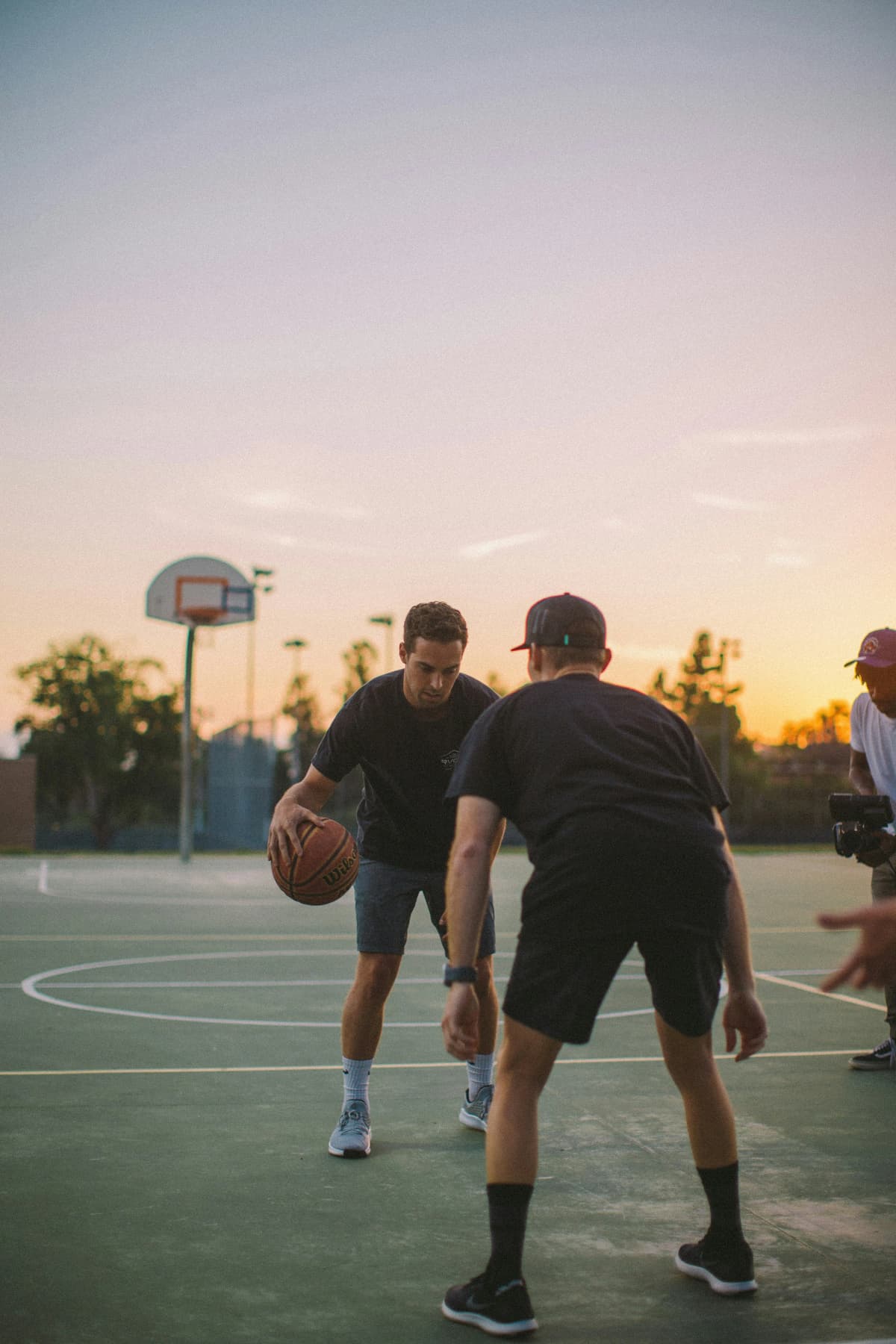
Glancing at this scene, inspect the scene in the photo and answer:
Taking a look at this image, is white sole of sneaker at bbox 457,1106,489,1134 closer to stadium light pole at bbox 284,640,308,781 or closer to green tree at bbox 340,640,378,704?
stadium light pole at bbox 284,640,308,781

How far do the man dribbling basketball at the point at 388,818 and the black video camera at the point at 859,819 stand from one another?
1.91 metres

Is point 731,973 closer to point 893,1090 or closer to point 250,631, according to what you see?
point 893,1090

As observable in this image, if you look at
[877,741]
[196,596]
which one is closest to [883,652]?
[877,741]

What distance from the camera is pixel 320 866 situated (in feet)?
15.5

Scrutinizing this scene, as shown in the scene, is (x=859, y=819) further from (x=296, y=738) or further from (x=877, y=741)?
(x=296, y=738)

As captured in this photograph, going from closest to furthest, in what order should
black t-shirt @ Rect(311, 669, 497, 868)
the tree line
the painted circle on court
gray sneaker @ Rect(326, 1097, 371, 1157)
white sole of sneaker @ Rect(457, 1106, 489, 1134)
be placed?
gray sneaker @ Rect(326, 1097, 371, 1157)
black t-shirt @ Rect(311, 669, 497, 868)
white sole of sneaker @ Rect(457, 1106, 489, 1134)
the painted circle on court
the tree line

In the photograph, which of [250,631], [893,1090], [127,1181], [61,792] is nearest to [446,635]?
[127,1181]

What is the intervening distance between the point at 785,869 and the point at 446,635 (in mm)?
17890

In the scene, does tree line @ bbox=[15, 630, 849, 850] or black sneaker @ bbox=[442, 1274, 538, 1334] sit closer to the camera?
black sneaker @ bbox=[442, 1274, 538, 1334]

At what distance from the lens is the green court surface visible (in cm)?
307

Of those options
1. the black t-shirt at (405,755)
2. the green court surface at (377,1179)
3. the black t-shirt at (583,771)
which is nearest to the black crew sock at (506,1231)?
the green court surface at (377,1179)

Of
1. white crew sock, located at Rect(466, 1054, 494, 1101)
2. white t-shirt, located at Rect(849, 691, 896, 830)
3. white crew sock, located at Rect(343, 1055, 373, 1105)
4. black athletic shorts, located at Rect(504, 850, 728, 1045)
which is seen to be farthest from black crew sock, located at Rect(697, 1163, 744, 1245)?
white t-shirt, located at Rect(849, 691, 896, 830)

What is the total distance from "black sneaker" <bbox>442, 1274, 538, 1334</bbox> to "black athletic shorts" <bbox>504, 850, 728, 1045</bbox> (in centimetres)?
59

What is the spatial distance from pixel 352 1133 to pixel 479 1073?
66cm
